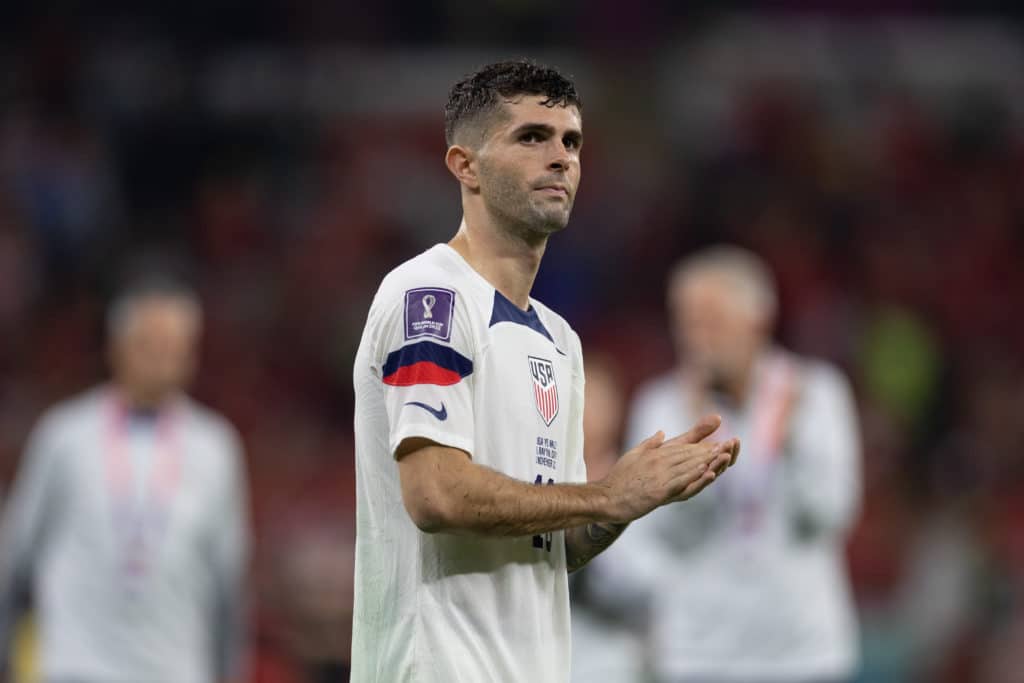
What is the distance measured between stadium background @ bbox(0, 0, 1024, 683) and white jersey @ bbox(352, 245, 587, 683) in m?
6.32

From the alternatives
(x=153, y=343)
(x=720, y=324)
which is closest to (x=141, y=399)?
(x=153, y=343)

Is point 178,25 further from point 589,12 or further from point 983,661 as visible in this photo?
point 983,661

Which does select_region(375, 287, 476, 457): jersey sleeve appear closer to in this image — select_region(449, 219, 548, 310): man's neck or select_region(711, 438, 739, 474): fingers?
select_region(449, 219, 548, 310): man's neck

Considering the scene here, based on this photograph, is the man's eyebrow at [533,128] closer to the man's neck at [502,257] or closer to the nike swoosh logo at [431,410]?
the man's neck at [502,257]

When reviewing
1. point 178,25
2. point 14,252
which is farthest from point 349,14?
point 14,252

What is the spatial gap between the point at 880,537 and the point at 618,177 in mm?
5825

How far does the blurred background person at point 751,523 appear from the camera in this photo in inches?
259

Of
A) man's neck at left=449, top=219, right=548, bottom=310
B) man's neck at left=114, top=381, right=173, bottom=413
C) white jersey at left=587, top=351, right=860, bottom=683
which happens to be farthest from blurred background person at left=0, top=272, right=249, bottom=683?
man's neck at left=449, top=219, right=548, bottom=310

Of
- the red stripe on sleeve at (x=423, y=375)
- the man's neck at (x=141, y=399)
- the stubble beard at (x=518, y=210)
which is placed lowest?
the red stripe on sleeve at (x=423, y=375)

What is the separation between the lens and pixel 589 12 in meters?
17.7

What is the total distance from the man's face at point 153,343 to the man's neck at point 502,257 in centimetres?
369

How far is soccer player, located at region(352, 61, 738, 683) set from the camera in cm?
330

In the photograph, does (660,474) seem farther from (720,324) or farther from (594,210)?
(594,210)

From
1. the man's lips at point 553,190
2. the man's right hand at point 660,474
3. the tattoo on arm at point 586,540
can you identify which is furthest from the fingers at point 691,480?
the man's lips at point 553,190
